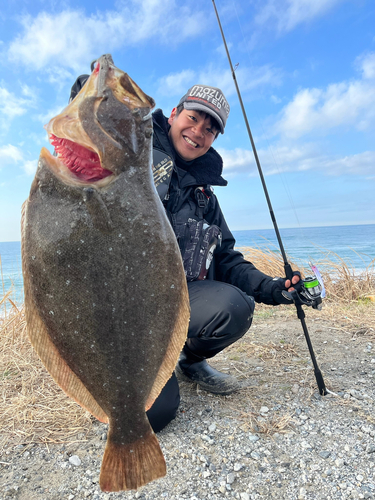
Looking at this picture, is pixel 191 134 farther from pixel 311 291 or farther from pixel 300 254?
pixel 300 254

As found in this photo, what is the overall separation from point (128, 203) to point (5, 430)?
2284 millimetres

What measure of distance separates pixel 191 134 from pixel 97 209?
2.01m

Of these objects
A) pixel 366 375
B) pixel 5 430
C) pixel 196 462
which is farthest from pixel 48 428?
pixel 366 375

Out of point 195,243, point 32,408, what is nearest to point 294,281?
point 195,243

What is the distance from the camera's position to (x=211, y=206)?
3516 millimetres

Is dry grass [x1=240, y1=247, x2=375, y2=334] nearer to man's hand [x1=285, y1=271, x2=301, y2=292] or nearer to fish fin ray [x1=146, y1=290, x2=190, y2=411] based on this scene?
man's hand [x1=285, y1=271, x2=301, y2=292]

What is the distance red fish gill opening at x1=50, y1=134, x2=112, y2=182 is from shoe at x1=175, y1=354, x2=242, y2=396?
2.44 meters

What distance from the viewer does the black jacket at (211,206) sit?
124 inches

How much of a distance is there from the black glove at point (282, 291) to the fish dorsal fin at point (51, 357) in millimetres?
2013

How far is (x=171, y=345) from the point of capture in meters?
1.65

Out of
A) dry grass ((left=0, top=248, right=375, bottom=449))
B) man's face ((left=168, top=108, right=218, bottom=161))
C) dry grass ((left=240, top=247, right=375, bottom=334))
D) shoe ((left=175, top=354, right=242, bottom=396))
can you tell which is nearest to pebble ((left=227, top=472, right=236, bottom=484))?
dry grass ((left=0, top=248, right=375, bottom=449))

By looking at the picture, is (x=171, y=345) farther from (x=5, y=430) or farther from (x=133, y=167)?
(x=5, y=430)

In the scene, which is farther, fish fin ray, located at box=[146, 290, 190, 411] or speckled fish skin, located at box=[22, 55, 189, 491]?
fish fin ray, located at box=[146, 290, 190, 411]

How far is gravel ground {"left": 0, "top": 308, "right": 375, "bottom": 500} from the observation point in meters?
2.11
